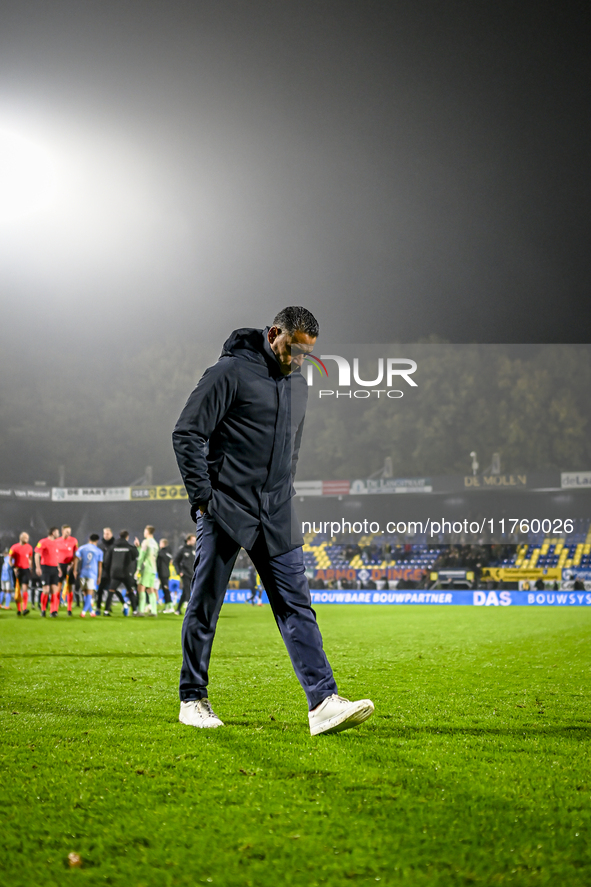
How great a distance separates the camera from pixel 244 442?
3.79 m

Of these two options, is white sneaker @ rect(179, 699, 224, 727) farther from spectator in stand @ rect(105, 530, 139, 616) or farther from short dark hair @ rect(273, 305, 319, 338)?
spectator in stand @ rect(105, 530, 139, 616)

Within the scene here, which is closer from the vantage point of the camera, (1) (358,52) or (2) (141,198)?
(1) (358,52)

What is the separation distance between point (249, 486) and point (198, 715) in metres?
1.15

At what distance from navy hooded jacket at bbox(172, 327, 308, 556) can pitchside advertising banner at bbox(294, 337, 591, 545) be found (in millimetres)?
20035

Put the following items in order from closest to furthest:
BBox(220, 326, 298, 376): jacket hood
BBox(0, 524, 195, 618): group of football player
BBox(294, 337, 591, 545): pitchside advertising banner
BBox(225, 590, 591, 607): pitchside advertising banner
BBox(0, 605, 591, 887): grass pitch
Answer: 1. BBox(0, 605, 591, 887): grass pitch
2. BBox(220, 326, 298, 376): jacket hood
3. BBox(0, 524, 195, 618): group of football player
4. BBox(225, 590, 591, 607): pitchside advertising banner
5. BBox(294, 337, 591, 545): pitchside advertising banner

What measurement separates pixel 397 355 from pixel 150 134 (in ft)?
40.5

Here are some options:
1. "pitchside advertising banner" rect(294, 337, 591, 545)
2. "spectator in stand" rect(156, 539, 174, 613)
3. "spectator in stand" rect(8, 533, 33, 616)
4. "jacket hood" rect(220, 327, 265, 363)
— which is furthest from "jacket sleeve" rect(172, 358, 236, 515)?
"pitchside advertising banner" rect(294, 337, 591, 545)

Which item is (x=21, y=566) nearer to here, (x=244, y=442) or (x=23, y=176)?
(x=23, y=176)

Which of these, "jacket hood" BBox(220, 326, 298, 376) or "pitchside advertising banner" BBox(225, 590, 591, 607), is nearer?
"jacket hood" BBox(220, 326, 298, 376)

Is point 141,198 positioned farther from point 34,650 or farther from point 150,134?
point 34,650

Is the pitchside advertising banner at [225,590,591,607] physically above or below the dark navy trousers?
below

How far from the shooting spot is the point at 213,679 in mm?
5938

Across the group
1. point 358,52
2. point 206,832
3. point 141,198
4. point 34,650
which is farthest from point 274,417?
point 141,198

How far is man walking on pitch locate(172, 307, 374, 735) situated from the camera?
3674 mm
